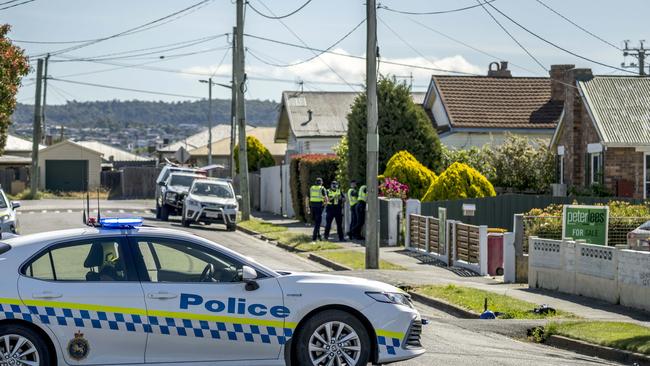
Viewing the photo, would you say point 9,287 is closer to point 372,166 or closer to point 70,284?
point 70,284

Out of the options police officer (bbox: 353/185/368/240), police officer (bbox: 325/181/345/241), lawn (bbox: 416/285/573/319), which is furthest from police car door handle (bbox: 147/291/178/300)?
police officer (bbox: 325/181/345/241)

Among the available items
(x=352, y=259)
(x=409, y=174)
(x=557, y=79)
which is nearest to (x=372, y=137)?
(x=352, y=259)

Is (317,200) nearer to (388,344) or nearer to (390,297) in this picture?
(390,297)

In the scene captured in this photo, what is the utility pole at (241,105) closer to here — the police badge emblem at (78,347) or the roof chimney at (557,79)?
the roof chimney at (557,79)

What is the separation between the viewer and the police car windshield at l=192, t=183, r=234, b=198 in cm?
3975

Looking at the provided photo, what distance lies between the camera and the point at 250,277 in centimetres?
1065

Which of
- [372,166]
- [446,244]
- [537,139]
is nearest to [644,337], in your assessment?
[372,166]

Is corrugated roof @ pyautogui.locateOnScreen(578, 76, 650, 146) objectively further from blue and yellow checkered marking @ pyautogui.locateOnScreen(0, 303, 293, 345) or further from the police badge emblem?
the police badge emblem

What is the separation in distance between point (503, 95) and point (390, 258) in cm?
2405

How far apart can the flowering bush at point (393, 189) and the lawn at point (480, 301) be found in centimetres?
1306

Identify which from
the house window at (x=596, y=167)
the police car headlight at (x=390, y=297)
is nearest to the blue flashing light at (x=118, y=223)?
the police car headlight at (x=390, y=297)

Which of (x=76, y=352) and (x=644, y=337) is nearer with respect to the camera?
(x=76, y=352)

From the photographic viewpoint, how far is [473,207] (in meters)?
28.3

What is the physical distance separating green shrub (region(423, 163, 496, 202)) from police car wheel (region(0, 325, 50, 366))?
22784mm
